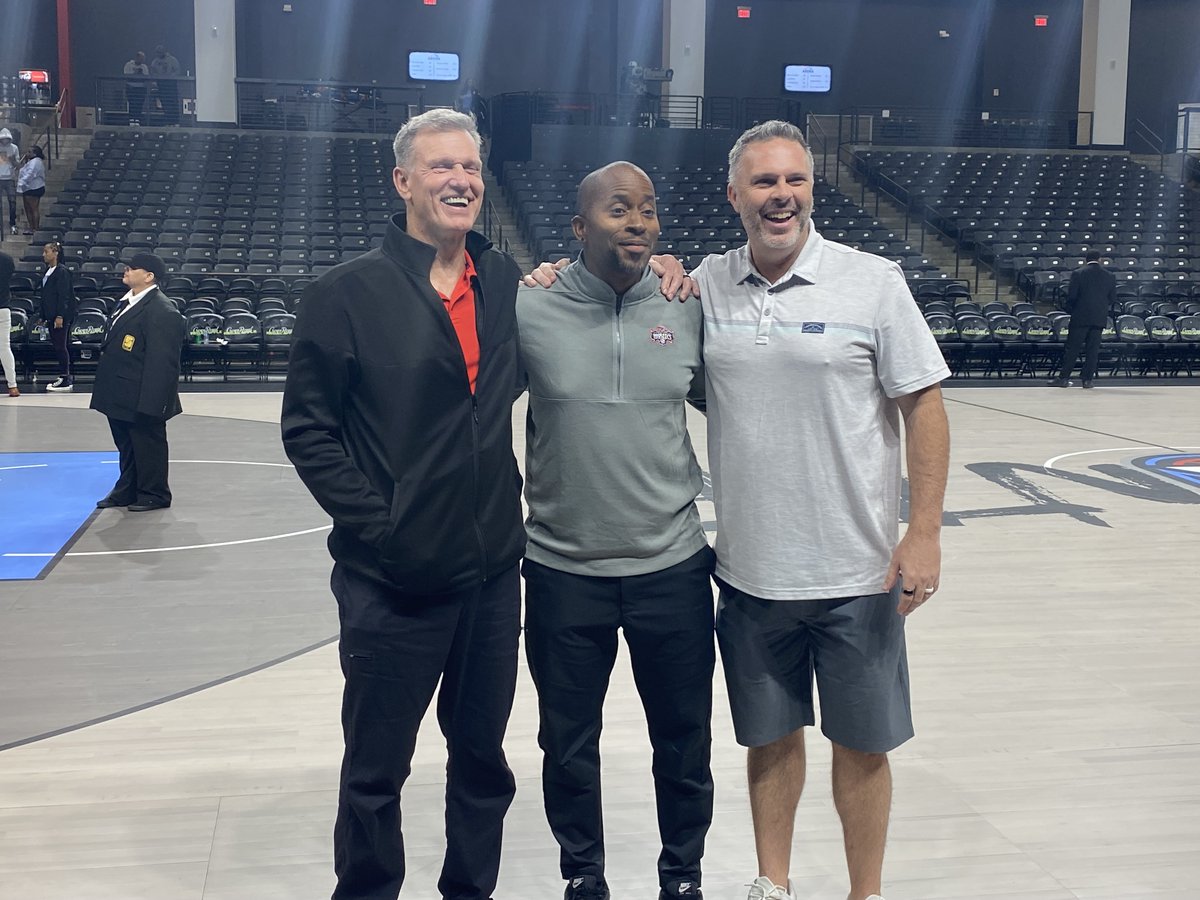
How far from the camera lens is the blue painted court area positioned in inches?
242

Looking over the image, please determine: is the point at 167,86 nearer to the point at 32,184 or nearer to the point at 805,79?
the point at 32,184

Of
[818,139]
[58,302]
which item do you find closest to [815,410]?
[58,302]

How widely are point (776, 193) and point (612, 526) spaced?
2.48 ft

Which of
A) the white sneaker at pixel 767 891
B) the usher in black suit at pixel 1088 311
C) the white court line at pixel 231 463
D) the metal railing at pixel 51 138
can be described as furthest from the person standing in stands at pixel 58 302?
the white sneaker at pixel 767 891

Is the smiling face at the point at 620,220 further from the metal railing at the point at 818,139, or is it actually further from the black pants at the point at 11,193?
the metal railing at the point at 818,139

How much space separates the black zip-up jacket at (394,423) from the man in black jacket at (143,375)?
497 cm

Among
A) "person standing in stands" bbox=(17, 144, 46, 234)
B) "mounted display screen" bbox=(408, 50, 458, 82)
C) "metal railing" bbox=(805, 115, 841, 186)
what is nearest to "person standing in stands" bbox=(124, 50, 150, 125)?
"person standing in stands" bbox=(17, 144, 46, 234)

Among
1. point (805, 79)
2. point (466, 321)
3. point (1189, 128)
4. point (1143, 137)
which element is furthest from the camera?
point (1143, 137)

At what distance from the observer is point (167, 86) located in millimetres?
21594

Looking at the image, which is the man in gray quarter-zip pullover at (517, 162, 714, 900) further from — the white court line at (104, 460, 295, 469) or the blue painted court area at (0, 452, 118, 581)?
the white court line at (104, 460, 295, 469)

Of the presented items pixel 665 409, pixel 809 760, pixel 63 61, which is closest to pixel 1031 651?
pixel 809 760

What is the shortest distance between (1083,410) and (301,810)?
10360 millimetres

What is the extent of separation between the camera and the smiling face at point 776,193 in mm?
2613

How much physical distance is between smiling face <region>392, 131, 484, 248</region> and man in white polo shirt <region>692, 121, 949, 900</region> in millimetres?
558
